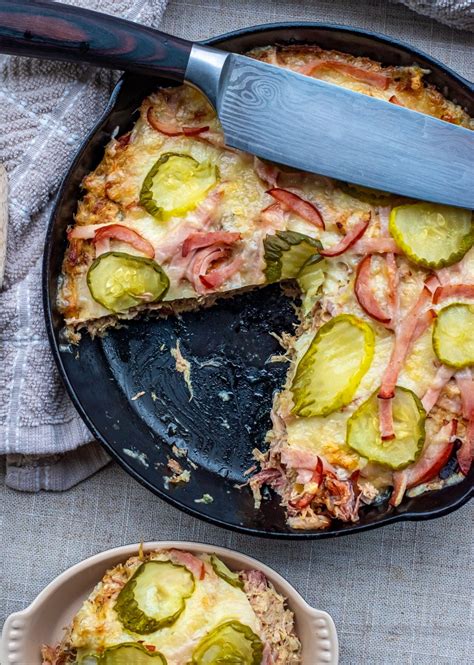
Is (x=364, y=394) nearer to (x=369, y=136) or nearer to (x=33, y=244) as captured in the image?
(x=369, y=136)

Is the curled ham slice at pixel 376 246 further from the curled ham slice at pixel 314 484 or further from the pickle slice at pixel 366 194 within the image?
the curled ham slice at pixel 314 484

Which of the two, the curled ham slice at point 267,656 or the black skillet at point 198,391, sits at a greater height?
the black skillet at point 198,391

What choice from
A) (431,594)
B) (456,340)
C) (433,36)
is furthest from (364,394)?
(433,36)

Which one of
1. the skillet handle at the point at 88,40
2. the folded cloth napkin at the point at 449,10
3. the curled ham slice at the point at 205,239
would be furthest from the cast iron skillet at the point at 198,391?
the folded cloth napkin at the point at 449,10

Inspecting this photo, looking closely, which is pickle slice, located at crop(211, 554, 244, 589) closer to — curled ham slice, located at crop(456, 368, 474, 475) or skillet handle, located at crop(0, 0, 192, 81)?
curled ham slice, located at crop(456, 368, 474, 475)

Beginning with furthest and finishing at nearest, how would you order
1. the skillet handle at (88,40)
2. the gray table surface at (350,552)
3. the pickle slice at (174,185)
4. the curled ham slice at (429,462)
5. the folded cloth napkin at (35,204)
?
the gray table surface at (350,552)
the folded cloth napkin at (35,204)
the pickle slice at (174,185)
the curled ham slice at (429,462)
the skillet handle at (88,40)

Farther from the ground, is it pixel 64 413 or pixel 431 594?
pixel 64 413
